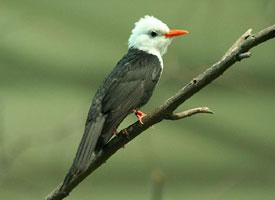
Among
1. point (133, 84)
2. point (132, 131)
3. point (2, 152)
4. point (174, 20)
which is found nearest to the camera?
point (132, 131)

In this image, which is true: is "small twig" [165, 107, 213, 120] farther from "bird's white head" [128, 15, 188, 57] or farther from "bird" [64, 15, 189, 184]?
"bird's white head" [128, 15, 188, 57]

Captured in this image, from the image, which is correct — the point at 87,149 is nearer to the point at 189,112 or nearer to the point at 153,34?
the point at 189,112

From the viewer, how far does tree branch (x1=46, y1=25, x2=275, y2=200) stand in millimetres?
3533

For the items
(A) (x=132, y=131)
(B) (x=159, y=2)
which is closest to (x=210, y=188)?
(B) (x=159, y=2)

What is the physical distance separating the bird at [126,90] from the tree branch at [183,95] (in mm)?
47

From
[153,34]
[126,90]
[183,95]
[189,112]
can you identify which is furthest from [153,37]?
[183,95]

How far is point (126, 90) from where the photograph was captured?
15.4 feet

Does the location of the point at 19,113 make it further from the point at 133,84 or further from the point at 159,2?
the point at 133,84

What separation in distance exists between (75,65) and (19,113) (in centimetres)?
58

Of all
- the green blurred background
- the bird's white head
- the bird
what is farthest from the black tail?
the green blurred background

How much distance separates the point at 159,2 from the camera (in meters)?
6.71

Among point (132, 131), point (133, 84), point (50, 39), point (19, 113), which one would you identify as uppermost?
point (50, 39)

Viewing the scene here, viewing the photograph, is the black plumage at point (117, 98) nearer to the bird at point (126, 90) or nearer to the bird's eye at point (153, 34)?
the bird at point (126, 90)

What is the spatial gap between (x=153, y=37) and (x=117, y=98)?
3.06 ft
